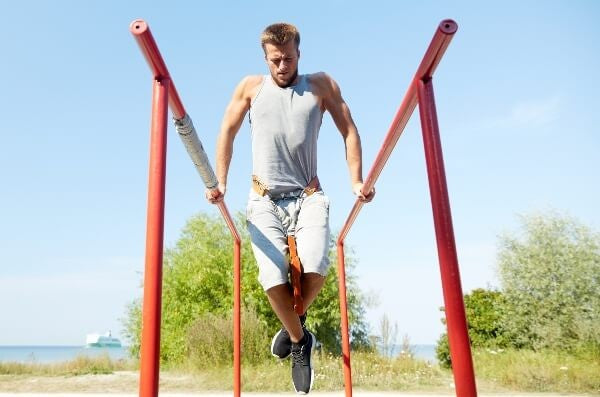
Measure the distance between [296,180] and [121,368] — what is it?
8.18 meters

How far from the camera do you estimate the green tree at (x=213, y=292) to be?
43.9ft

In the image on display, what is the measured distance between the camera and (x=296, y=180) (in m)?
2.34

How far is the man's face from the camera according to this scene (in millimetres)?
2252

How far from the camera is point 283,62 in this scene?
7.51ft

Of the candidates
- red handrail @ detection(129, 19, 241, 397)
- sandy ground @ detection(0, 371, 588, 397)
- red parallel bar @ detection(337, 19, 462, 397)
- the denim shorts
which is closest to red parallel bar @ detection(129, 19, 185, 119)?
red handrail @ detection(129, 19, 241, 397)

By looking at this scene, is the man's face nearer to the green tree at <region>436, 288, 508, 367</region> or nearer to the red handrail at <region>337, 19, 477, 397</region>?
the red handrail at <region>337, 19, 477, 397</region>

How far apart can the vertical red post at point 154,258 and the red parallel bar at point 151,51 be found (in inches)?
3.6

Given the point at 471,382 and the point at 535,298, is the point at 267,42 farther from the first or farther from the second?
the point at 535,298

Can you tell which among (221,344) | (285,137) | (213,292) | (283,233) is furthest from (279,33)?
(213,292)

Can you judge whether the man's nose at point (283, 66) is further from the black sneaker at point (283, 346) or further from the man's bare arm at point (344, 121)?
the black sneaker at point (283, 346)

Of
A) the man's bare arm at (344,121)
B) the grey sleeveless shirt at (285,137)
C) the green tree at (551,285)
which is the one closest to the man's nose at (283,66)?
the grey sleeveless shirt at (285,137)

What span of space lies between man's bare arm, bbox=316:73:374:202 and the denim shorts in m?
0.24

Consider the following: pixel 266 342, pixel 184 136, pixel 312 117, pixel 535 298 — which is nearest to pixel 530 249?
pixel 535 298

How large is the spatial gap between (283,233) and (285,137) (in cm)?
44
